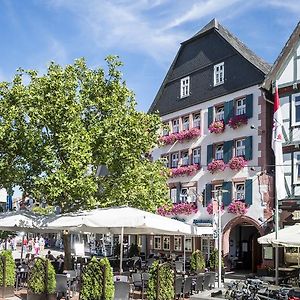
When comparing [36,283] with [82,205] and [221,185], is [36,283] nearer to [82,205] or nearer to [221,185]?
[82,205]

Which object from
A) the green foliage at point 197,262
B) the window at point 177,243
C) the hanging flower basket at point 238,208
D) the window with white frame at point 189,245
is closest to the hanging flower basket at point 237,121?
the hanging flower basket at point 238,208

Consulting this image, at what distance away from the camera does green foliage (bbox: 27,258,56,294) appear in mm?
13484

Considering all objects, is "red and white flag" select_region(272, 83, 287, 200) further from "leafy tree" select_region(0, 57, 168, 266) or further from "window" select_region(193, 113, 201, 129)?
"window" select_region(193, 113, 201, 129)

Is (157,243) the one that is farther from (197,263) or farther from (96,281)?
(96,281)

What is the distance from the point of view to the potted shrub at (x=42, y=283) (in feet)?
44.2

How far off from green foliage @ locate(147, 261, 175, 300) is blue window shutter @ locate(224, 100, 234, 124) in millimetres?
16383

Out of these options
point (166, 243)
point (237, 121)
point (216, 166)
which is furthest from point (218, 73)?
point (166, 243)

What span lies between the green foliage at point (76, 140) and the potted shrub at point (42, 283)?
428 cm

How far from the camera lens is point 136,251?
29938mm

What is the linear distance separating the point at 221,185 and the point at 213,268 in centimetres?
772

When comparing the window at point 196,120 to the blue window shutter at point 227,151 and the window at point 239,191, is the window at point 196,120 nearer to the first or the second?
the blue window shutter at point 227,151

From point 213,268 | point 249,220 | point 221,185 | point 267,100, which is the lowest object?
point 213,268

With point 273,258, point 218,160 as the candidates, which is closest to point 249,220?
point 273,258

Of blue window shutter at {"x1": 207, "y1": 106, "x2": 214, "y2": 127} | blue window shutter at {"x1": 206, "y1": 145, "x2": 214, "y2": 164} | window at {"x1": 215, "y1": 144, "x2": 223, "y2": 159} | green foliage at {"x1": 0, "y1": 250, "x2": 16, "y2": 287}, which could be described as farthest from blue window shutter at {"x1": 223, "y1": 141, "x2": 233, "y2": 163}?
green foliage at {"x1": 0, "y1": 250, "x2": 16, "y2": 287}
